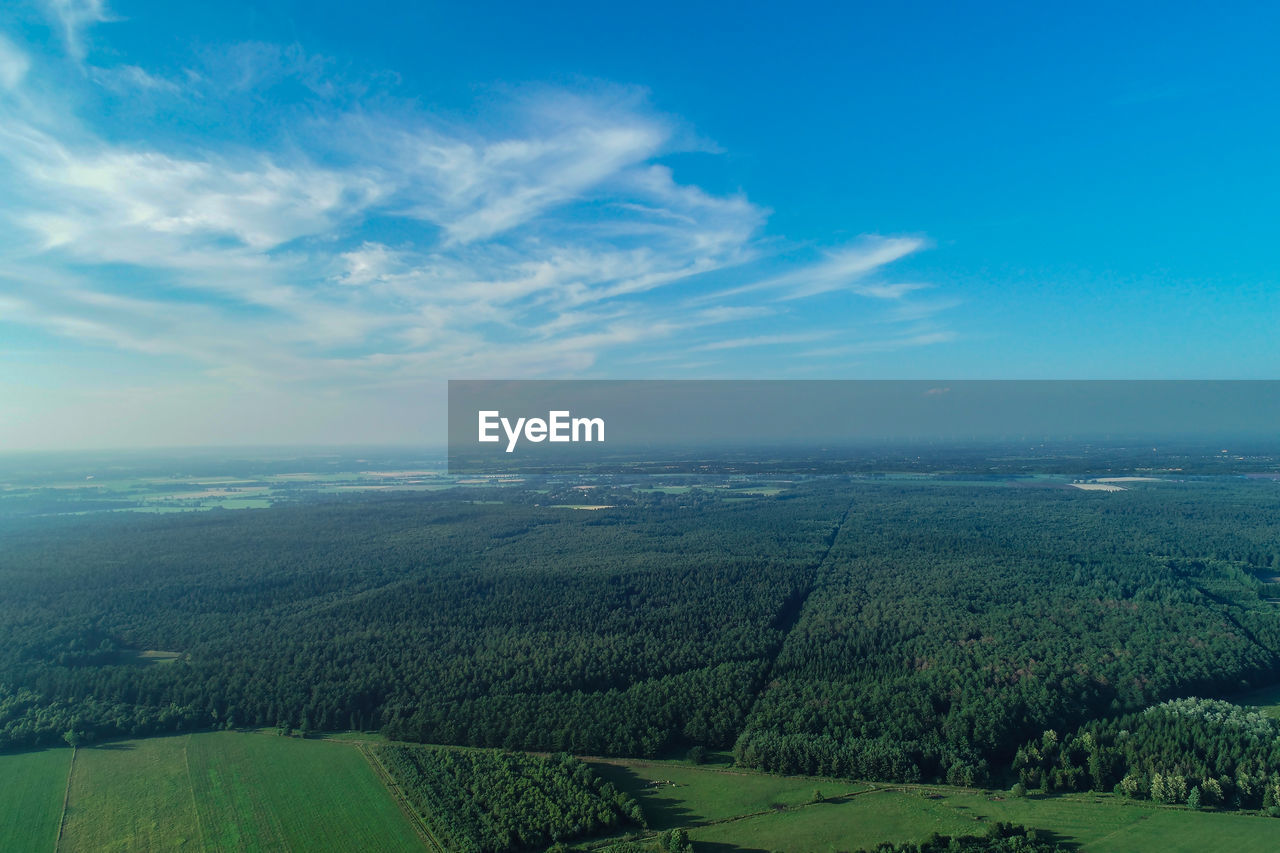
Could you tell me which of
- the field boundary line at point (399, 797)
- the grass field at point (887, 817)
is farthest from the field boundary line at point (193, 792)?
the grass field at point (887, 817)

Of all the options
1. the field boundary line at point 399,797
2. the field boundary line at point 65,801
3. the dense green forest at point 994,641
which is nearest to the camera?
the field boundary line at point 65,801

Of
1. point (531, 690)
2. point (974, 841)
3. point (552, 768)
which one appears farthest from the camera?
point (531, 690)

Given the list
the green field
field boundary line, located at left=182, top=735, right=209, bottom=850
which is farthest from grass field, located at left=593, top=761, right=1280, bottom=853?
field boundary line, located at left=182, top=735, right=209, bottom=850

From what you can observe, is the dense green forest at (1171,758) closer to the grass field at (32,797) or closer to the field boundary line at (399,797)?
the field boundary line at (399,797)

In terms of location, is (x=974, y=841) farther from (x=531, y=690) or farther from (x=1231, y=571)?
(x=1231, y=571)

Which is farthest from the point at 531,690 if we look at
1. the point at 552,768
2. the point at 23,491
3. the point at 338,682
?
the point at 23,491

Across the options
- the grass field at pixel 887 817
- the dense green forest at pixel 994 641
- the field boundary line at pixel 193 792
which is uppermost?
the dense green forest at pixel 994 641
